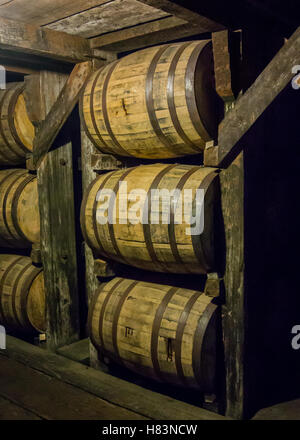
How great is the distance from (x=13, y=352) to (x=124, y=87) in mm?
3030

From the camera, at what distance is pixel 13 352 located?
198 inches

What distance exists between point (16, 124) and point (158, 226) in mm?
2648

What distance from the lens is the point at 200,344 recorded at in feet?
11.6

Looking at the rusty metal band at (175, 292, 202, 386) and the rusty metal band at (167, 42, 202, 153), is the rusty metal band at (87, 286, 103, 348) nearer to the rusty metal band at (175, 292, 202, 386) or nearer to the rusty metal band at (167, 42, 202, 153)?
the rusty metal band at (175, 292, 202, 386)

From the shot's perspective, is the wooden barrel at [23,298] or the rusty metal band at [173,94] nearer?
the rusty metal band at [173,94]

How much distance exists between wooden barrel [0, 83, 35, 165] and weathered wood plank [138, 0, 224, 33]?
2835 mm

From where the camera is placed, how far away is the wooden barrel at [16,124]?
543cm

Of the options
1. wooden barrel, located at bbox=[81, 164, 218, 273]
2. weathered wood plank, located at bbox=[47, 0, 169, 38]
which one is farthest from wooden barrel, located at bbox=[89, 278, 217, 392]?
weathered wood plank, located at bbox=[47, 0, 169, 38]

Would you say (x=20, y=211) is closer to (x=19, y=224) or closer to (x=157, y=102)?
(x=19, y=224)

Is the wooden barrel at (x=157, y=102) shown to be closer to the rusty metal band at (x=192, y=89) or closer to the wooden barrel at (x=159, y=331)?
the rusty metal band at (x=192, y=89)

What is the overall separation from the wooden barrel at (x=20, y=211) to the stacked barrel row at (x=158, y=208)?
1.27 metres

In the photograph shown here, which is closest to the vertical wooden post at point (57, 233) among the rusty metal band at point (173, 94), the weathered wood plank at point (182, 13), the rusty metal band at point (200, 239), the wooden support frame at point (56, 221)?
the wooden support frame at point (56, 221)

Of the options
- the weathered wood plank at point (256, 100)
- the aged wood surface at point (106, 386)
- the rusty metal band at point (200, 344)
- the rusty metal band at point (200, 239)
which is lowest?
the aged wood surface at point (106, 386)
